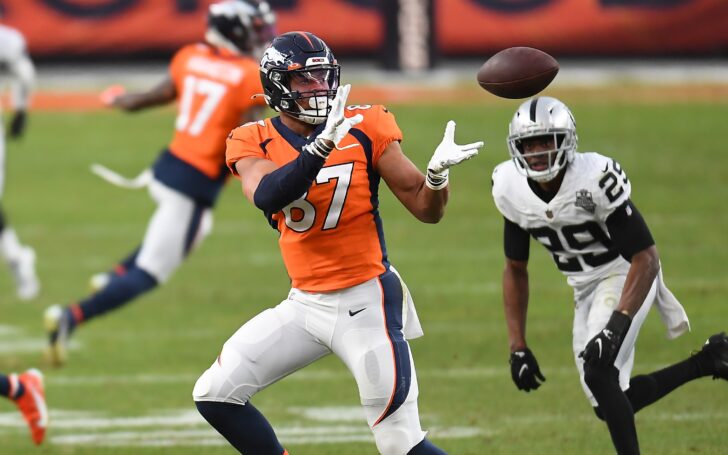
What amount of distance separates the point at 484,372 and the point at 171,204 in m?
1.99

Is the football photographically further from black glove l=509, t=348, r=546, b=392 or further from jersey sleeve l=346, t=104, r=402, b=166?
black glove l=509, t=348, r=546, b=392

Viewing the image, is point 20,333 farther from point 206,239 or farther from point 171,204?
point 206,239

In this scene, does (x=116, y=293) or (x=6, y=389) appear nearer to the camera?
(x=6, y=389)

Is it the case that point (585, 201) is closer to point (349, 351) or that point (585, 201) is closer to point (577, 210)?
point (577, 210)

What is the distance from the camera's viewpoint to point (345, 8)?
1727 cm

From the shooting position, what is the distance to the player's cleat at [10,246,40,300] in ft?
29.8

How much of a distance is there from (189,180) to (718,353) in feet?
11.1

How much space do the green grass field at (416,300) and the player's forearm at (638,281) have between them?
98 cm

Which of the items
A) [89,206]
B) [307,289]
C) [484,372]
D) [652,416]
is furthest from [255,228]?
[307,289]

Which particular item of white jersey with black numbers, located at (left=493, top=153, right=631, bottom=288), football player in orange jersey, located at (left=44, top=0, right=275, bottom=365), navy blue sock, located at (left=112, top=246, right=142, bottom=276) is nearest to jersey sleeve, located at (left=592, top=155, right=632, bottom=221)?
white jersey with black numbers, located at (left=493, top=153, right=631, bottom=288)

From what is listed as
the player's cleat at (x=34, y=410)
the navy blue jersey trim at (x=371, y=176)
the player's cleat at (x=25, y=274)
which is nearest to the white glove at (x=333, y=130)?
the navy blue jersey trim at (x=371, y=176)

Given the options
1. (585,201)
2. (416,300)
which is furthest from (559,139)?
(416,300)

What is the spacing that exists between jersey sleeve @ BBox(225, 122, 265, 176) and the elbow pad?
0.78 ft

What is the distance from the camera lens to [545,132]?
4906mm
